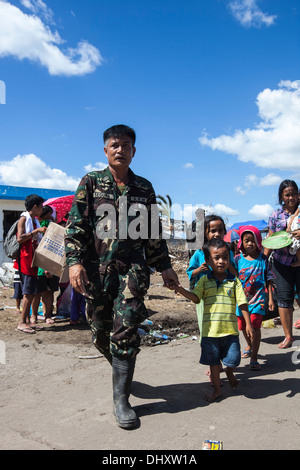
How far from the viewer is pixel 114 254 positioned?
309 cm

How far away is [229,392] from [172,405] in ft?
1.97

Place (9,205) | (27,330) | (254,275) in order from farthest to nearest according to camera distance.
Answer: (9,205) → (27,330) → (254,275)

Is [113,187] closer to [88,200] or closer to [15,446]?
[88,200]

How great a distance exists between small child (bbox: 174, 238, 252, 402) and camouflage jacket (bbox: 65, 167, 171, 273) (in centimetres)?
58

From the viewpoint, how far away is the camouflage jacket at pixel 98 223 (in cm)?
310

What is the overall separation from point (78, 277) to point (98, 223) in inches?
18.5

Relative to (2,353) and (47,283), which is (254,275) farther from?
(47,283)

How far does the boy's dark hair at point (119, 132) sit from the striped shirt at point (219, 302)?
4.67 feet

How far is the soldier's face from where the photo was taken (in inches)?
127

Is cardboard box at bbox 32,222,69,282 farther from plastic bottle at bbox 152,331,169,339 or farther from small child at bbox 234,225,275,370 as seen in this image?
small child at bbox 234,225,275,370

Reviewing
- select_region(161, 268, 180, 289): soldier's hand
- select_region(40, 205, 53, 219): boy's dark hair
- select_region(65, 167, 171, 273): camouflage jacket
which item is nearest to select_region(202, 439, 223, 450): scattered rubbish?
select_region(161, 268, 180, 289): soldier's hand

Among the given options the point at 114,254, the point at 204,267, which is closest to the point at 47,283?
the point at 204,267

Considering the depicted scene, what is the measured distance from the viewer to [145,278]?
3135 millimetres
